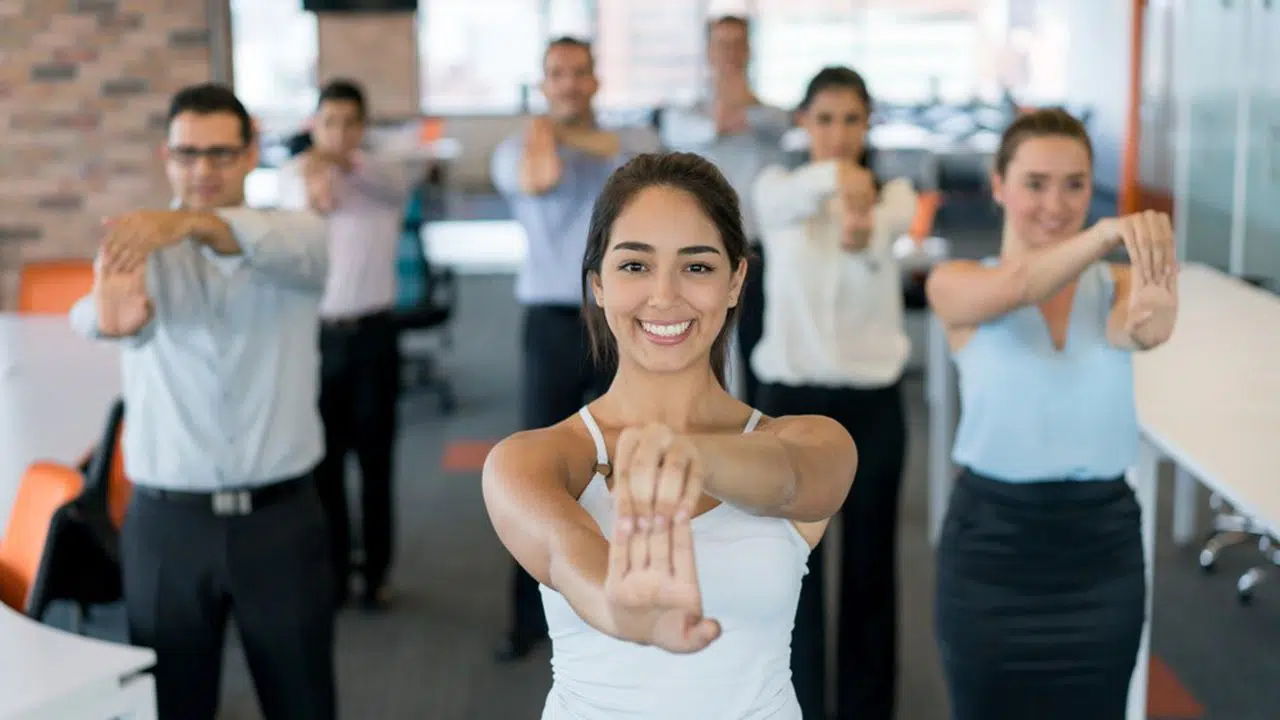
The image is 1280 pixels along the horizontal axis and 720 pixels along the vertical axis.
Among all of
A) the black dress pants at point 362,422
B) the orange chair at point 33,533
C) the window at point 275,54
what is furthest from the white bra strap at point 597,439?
the window at point 275,54

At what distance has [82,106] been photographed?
6.87 meters

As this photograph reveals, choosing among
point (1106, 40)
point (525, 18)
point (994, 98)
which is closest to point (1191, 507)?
point (1106, 40)

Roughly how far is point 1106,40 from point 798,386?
12.4m

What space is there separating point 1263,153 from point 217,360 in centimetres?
539

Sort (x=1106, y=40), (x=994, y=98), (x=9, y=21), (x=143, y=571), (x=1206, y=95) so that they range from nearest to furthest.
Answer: (x=143, y=571), (x=9, y=21), (x=1206, y=95), (x=1106, y=40), (x=994, y=98)

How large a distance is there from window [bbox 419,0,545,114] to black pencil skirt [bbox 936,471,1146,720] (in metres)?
15.2

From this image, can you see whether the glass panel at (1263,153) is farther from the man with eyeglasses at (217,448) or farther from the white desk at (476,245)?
the white desk at (476,245)

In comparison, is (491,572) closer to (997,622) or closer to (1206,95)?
(997,622)

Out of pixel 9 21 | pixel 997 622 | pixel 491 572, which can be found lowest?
pixel 491 572

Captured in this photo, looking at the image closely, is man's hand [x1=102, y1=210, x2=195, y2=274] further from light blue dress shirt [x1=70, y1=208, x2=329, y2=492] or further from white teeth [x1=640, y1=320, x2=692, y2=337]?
white teeth [x1=640, y1=320, x2=692, y2=337]

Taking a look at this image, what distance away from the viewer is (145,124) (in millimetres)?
6918

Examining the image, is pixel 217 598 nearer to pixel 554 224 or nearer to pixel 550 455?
pixel 550 455

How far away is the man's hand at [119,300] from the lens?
3.25 m

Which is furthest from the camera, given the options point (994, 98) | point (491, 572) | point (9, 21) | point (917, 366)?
point (994, 98)
